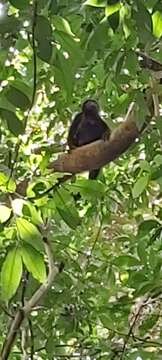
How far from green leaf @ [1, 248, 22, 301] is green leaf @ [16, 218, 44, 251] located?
0.02 m

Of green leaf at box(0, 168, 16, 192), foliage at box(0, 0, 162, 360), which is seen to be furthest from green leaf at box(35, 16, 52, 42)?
green leaf at box(0, 168, 16, 192)

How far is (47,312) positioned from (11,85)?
1.35 m

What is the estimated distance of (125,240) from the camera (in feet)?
7.54

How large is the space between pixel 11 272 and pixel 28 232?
0.25ft

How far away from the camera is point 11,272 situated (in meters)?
1.09

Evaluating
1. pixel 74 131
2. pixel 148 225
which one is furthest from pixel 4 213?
pixel 74 131

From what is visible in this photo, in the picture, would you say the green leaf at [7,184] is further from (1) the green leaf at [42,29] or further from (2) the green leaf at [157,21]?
(2) the green leaf at [157,21]

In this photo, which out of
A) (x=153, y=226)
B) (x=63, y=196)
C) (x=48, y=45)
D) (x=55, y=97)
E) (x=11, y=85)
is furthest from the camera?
(x=55, y=97)

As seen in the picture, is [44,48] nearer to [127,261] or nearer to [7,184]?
[7,184]

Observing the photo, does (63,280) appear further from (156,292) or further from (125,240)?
(156,292)

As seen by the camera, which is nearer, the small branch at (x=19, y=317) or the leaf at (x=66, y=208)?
the leaf at (x=66, y=208)

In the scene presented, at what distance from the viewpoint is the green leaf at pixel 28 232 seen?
41.4 inches

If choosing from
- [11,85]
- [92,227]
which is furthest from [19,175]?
[11,85]

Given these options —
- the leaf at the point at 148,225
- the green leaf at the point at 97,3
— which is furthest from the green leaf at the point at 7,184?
the leaf at the point at 148,225
